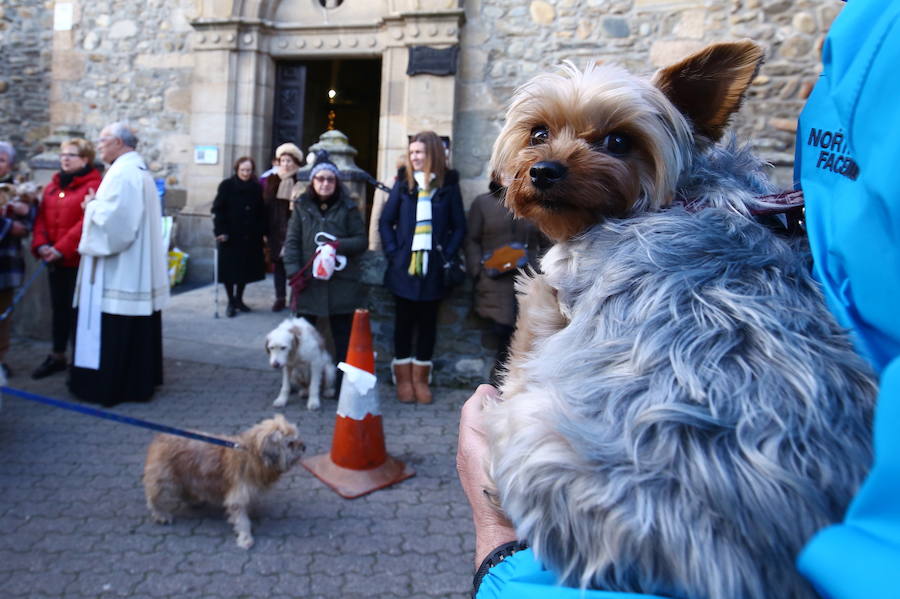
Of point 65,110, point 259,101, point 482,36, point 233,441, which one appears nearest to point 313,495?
point 233,441

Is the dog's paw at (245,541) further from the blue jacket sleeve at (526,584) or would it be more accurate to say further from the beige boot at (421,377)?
the blue jacket sleeve at (526,584)

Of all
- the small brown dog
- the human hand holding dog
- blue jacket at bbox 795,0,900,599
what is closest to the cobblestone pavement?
the small brown dog

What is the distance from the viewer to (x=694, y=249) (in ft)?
2.86

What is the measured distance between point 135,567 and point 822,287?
3.72 metres

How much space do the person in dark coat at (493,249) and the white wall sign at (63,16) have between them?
1113cm

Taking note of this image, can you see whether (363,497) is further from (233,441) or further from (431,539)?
(233,441)

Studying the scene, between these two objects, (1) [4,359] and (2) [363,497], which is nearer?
(2) [363,497]

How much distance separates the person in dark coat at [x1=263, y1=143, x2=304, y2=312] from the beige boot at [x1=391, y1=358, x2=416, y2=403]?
3.81 meters

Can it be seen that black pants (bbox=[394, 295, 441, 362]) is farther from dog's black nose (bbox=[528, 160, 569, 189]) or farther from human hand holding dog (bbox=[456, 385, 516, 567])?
dog's black nose (bbox=[528, 160, 569, 189])

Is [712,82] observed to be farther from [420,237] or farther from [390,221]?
[390,221]

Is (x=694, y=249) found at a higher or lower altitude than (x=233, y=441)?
higher

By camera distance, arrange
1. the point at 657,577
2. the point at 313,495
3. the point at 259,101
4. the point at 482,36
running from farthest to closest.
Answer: the point at 259,101
the point at 482,36
the point at 313,495
the point at 657,577

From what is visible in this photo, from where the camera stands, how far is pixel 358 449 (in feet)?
15.1

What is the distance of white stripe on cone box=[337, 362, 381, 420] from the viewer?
465cm
